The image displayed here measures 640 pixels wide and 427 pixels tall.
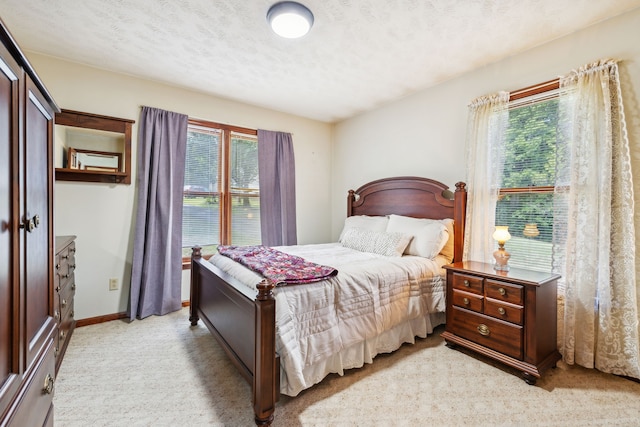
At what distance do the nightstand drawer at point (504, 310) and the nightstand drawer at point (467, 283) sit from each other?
11 cm

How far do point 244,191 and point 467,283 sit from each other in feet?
9.16

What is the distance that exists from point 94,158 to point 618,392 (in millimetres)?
4522

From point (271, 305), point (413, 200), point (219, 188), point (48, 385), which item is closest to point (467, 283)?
point (413, 200)

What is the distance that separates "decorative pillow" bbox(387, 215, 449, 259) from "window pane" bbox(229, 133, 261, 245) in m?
1.88

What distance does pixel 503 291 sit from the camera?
2062mm

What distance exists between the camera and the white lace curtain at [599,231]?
6.31 ft

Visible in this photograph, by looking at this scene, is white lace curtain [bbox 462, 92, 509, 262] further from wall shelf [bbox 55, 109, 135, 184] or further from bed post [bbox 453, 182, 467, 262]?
wall shelf [bbox 55, 109, 135, 184]

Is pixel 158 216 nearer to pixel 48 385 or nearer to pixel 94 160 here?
pixel 94 160

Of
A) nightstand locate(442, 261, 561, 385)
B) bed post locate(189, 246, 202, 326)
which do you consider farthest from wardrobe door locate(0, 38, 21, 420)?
nightstand locate(442, 261, 561, 385)

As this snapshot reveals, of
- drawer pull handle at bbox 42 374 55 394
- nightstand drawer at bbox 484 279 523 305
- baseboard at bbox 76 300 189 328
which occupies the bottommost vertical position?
baseboard at bbox 76 300 189 328

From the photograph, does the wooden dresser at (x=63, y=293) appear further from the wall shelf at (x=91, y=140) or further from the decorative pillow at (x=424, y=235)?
the decorative pillow at (x=424, y=235)

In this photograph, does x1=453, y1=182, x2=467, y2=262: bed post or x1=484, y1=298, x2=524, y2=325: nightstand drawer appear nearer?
x1=484, y1=298, x2=524, y2=325: nightstand drawer

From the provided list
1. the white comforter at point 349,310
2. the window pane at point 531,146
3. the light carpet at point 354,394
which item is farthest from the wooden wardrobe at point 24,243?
the window pane at point 531,146

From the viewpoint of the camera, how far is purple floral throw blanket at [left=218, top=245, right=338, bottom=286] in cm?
182
